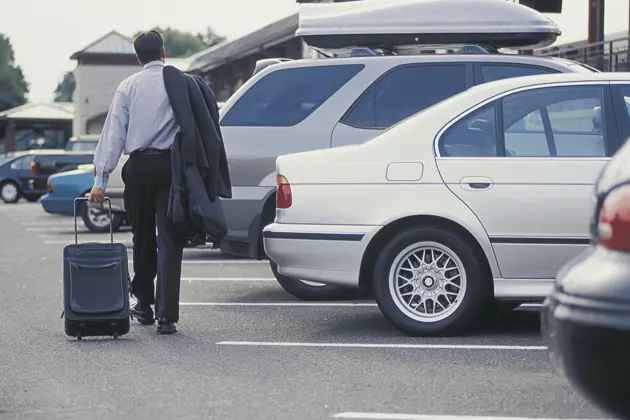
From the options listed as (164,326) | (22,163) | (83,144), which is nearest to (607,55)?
(164,326)

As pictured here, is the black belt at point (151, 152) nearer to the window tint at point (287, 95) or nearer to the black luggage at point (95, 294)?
the black luggage at point (95, 294)

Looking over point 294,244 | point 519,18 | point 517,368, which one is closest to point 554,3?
point 519,18

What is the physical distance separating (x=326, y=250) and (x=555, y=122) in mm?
1540

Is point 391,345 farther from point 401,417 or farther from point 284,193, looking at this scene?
point 401,417

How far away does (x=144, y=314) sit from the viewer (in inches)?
342

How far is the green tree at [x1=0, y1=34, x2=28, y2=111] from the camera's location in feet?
455

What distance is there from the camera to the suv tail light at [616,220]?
4.17 meters

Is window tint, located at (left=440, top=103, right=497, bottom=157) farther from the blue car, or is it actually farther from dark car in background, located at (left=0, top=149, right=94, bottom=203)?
dark car in background, located at (left=0, top=149, right=94, bottom=203)

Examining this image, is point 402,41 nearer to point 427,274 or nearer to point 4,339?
point 427,274

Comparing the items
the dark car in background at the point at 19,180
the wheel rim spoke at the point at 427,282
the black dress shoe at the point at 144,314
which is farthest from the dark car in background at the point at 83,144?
the wheel rim spoke at the point at 427,282

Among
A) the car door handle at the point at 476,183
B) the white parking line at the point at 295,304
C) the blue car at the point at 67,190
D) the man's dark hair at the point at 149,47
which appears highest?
the man's dark hair at the point at 149,47

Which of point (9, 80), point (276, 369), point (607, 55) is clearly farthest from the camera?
point (9, 80)

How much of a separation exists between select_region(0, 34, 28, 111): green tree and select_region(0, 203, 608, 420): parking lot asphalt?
132 metres

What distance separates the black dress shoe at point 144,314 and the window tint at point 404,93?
2.49m
